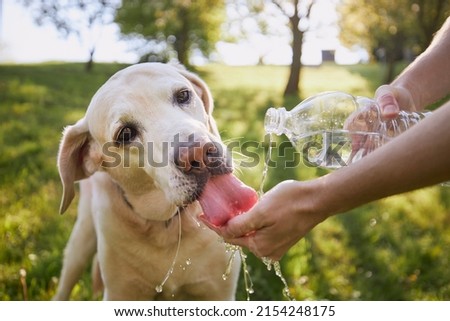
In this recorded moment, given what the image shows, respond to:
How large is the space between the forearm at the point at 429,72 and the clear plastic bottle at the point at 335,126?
0.12 meters

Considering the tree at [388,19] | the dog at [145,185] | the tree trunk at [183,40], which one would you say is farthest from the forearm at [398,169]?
the tree trunk at [183,40]

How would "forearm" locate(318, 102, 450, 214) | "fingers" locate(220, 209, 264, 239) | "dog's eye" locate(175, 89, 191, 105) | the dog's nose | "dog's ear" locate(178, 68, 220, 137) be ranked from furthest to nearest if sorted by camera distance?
"dog's ear" locate(178, 68, 220, 137) < "dog's eye" locate(175, 89, 191, 105) < the dog's nose < "fingers" locate(220, 209, 264, 239) < "forearm" locate(318, 102, 450, 214)

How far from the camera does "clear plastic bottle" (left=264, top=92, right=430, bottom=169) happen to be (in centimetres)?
269

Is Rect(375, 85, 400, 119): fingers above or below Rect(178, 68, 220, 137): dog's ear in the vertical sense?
above

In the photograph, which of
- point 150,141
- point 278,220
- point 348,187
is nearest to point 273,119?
point 150,141

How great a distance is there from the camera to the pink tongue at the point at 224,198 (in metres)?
2.13

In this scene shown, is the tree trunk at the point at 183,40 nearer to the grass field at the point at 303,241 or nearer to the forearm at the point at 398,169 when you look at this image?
the grass field at the point at 303,241

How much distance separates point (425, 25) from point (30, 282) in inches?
431

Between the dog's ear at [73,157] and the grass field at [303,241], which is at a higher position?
the dog's ear at [73,157]

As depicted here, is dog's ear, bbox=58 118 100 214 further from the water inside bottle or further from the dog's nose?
the water inside bottle

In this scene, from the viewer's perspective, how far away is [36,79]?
11.3 m

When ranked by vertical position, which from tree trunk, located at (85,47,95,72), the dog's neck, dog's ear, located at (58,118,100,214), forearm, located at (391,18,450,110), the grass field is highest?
forearm, located at (391,18,450,110)

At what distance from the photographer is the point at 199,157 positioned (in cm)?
213

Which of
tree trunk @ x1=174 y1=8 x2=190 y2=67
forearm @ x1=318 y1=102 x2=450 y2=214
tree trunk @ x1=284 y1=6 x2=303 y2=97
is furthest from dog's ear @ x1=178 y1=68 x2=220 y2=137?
tree trunk @ x1=174 y1=8 x2=190 y2=67
